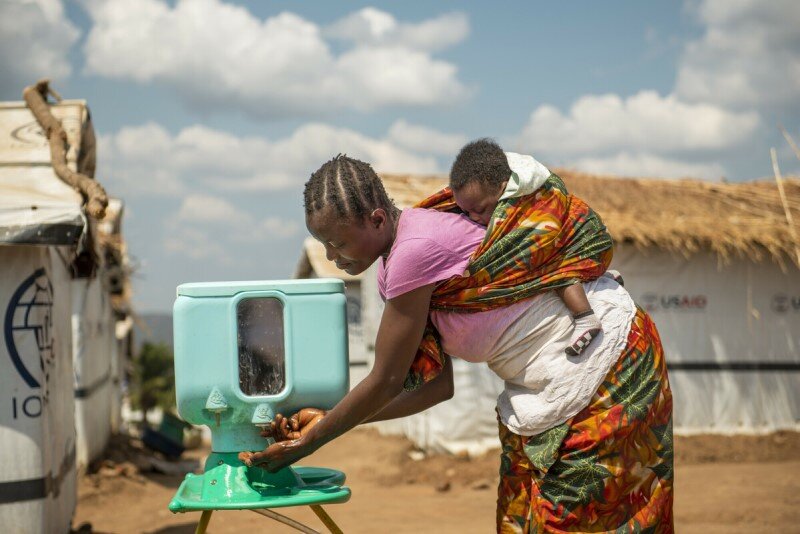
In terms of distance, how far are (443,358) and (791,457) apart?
7.71 meters

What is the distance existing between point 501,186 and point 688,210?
26.0 ft

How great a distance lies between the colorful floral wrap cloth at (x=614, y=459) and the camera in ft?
6.14

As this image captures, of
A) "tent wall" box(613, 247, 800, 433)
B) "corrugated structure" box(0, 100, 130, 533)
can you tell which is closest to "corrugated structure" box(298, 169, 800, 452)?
"tent wall" box(613, 247, 800, 433)

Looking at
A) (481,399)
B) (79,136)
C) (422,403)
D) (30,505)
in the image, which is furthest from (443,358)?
(481,399)

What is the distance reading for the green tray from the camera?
1.88 m

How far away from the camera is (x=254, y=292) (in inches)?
76.7

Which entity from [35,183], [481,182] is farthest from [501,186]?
[35,183]

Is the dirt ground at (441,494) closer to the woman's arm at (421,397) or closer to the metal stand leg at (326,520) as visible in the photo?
the metal stand leg at (326,520)

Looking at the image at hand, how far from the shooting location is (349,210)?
6.06ft

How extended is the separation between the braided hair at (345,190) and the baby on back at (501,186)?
257 millimetres

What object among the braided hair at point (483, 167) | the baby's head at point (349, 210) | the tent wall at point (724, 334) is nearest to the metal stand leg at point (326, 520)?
the baby's head at point (349, 210)

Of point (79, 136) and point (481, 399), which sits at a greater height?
point (79, 136)

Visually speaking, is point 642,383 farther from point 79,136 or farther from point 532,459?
point 79,136

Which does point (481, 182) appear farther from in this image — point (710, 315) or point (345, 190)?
point (710, 315)
